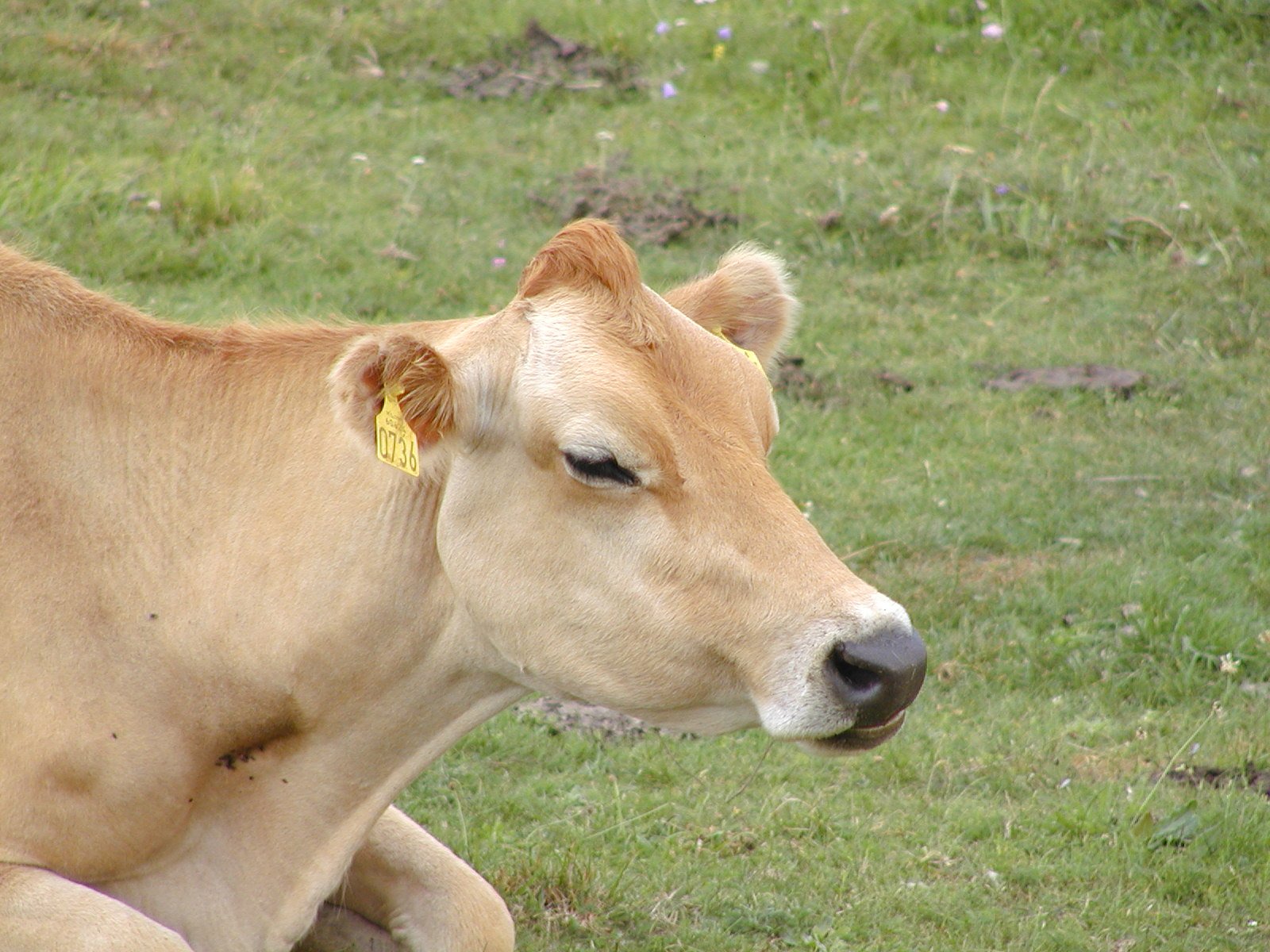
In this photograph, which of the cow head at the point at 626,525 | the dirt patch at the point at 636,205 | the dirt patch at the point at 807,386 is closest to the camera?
the cow head at the point at 626,525

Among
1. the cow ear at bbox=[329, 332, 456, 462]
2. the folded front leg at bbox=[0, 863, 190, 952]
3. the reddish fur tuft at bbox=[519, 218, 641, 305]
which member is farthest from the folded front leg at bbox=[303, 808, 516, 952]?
the reddish fur tuft at bbox=[519, 218, 641, 305]

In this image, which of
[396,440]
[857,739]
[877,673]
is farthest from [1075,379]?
[396,440]

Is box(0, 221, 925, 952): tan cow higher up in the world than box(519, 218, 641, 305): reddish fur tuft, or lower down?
lower down

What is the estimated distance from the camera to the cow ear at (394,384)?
3277mm

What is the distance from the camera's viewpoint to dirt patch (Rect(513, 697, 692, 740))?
18.0 feet

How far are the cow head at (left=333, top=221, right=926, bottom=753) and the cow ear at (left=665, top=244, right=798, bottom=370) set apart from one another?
0.55m

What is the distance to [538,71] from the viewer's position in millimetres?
11297

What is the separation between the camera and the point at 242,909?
3.77 meters

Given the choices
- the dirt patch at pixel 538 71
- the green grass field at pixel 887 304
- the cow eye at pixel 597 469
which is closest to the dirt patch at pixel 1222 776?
the green grass field at pixel 887 304

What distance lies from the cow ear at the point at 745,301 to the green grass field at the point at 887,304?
46.3 inches

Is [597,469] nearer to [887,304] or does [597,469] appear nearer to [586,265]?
[586,265]

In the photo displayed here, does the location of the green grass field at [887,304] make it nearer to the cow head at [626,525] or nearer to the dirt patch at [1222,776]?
the dirt patch at [1222,776]

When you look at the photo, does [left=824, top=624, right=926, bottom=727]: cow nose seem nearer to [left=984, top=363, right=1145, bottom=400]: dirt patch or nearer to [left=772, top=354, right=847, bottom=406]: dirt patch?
[left=772, top=354, right=847, bottom=406]: dirt patch

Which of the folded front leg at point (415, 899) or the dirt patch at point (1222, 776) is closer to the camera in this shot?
the folded front leg at point (415, 899)
